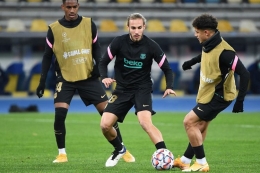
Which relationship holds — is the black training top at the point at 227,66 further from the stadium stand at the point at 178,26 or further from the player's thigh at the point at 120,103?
the stadium stand at the point at 178,26

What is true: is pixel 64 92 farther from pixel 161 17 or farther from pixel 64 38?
pixel 161 17

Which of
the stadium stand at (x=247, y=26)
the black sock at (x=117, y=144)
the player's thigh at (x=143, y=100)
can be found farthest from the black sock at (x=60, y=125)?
the stadium stand at (x=247, y=26)

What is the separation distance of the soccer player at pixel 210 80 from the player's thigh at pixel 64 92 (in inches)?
90.8

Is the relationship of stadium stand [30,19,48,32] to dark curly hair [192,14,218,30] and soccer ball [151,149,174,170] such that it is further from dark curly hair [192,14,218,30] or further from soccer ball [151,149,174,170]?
dark curly hair [192,14,218,30]

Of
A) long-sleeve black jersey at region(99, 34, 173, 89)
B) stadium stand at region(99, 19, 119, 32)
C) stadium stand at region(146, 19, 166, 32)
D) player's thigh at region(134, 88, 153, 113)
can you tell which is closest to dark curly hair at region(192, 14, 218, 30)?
long-sleeve black jersey at region(99, 34, 173, 89)

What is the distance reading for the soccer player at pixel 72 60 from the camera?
35.7 feet

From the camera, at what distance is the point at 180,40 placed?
32000 mm

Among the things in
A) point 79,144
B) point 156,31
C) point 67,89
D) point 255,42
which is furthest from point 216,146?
point 255,42

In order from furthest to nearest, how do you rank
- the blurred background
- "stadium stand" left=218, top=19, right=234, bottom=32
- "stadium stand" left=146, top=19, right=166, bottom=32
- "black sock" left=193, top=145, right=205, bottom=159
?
"stadium stand" left=218, top=19, right=234, bottom=32, "stadium stand" left=146, top=19, right=166, bottom=32, the blurred background, "black sock" left=193, top=145, right=205, bottom=159

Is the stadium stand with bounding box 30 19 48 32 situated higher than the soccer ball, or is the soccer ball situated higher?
the soccer ball

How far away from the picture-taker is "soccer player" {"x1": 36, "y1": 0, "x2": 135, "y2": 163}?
35.7 feet

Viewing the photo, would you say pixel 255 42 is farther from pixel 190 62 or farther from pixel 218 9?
pixel 190 62

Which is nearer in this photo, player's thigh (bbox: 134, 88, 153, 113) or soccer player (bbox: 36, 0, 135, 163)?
player's thigh (bbox: 134, 88, 153, 113)

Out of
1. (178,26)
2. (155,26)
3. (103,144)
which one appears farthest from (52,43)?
(178,26)
